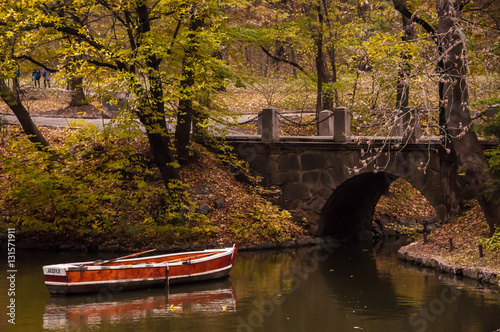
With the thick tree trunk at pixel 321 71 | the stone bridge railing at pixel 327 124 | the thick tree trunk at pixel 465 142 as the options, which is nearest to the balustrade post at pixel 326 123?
the stone bridge railing at pixel 327 124

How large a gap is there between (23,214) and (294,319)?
38.2ft

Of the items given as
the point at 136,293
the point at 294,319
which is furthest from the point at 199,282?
the point at 294,319

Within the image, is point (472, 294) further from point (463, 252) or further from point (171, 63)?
point (171, 63)

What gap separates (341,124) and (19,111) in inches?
405

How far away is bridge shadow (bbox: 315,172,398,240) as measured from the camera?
23.2 metres

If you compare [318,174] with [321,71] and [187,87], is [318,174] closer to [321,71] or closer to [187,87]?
[321,71]

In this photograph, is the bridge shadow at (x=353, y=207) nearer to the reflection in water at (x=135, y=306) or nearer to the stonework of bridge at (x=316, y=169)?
the stonework of bridge at (x=316, y=169)

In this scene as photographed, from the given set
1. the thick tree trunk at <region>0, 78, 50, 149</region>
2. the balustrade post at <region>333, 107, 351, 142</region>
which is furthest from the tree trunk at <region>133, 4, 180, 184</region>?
the balustrade post at <region>333, 107, 351, 142</region>

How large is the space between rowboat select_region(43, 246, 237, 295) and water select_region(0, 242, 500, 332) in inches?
8.8

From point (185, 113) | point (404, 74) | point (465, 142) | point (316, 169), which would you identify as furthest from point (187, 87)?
point (465, 142)

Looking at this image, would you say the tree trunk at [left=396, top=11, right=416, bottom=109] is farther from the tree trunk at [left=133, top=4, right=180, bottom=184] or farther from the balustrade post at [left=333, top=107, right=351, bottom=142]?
the tree trunk at [left=133, top=4, right=180, bottom=184]

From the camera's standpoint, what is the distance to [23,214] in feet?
70.0

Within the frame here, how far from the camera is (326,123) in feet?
76.7

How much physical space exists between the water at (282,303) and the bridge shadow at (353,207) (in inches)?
168
